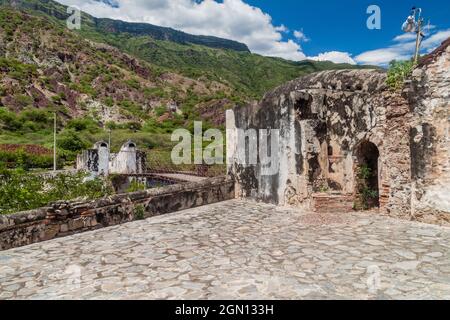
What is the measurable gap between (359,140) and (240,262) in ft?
15.1

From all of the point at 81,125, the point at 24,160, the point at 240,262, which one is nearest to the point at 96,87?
the point at 81,125

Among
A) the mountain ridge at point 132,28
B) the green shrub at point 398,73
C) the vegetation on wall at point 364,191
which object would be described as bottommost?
the vegetation on wall at point 364,191

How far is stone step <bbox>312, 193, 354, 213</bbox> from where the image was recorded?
8000 millimetres

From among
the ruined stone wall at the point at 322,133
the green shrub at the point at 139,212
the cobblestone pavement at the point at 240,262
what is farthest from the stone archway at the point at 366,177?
the green shrub at the point at 139,212

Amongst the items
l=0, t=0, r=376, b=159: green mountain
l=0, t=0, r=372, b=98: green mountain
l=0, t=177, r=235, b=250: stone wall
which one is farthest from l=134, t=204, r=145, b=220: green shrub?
l=0, t=0, r=372, b=98: green mountain

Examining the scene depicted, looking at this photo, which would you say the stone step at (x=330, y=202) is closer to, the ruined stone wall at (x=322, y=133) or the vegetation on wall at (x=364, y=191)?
the ruined stone wall at (x=322, y=133)

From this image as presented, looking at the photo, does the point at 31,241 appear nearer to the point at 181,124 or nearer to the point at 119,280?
the point at 119,280

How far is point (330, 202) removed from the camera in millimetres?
8031

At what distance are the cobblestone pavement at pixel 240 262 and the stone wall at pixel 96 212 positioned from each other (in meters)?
0.24

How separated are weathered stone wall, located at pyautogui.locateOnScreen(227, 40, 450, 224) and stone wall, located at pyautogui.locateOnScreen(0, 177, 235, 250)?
1.77m

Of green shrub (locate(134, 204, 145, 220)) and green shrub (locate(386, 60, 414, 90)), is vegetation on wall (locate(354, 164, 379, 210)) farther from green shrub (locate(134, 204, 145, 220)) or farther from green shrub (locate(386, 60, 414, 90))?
green shrub (locate(134, 204, 145, 220))

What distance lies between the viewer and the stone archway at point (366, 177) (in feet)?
27.3
